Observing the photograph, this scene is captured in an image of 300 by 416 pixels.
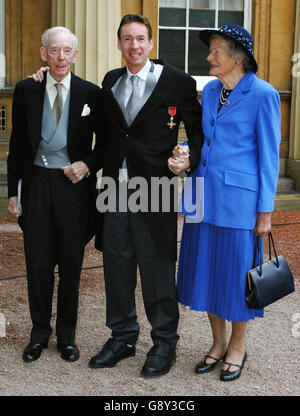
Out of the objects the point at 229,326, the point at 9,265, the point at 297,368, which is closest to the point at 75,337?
the point at 229,326

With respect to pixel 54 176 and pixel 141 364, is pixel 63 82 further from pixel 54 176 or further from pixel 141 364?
pixel 141 364

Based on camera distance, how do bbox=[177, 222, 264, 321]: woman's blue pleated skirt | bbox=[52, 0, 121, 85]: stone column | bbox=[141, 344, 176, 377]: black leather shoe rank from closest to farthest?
bbox=[177, 222, 264, 321]: woman's blue pleated skirt, bbox=[141, 344, 176, 377]: black leather shoe, bbox=[52, 0, 121, 85]: stone column

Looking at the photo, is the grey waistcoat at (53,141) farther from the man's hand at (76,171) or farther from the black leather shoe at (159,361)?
the black leather shoe at (159,361)

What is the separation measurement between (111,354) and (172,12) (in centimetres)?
750

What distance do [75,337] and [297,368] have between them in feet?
4.94

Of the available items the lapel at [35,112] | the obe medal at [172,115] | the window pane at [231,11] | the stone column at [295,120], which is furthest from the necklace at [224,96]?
the window pane at [231,11]

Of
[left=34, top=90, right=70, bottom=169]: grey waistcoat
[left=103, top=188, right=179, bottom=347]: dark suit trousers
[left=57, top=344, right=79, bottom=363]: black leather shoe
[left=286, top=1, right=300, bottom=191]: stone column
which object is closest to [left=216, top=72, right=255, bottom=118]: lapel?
[left=103, top=188, right=179, bottom=347]: dark suit trousers

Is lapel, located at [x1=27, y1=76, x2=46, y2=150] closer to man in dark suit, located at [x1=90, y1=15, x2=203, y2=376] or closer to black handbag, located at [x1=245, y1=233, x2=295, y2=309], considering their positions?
man in dark suit, located at [x1=90, y1=15, x2=203, y2=376]

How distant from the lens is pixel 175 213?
3.86 meters

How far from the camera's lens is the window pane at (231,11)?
10.4 meters

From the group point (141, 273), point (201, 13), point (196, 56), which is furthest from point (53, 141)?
point (201, 13)

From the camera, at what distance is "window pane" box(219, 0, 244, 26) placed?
1038 cm

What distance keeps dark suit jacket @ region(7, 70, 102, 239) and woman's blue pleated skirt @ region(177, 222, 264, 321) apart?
722mm
